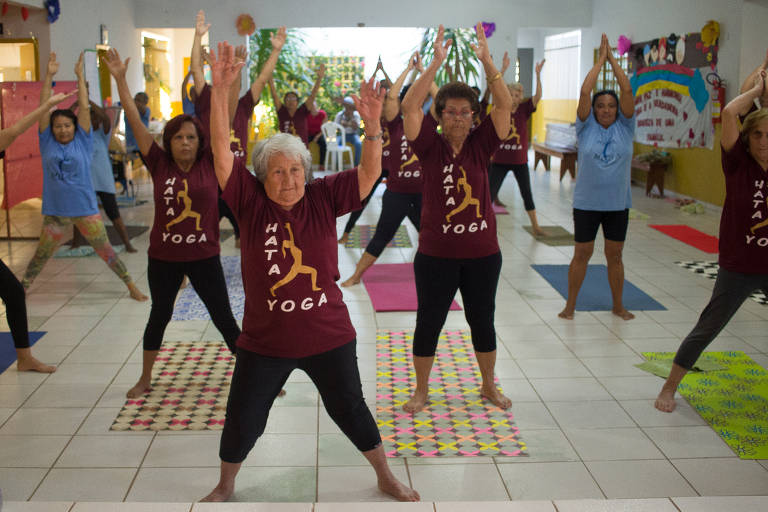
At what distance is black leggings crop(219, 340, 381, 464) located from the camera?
9.36 feet

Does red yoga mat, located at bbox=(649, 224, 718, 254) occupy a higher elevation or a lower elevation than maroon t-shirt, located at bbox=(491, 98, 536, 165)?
lower

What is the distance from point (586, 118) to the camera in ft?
17.6

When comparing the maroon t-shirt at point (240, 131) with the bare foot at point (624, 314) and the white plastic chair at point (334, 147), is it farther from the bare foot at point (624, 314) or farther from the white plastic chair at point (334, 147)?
the white plastic chair at point (334, 147)

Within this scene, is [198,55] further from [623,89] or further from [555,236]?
[555,236]

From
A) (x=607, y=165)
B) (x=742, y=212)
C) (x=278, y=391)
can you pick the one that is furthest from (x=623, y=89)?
(x=278, y=391)

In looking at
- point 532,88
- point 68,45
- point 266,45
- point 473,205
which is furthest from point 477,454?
point 532,88

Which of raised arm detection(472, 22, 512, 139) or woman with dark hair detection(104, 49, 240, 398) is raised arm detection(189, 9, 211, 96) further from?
raised arm detection(472, 22, 512, 139)

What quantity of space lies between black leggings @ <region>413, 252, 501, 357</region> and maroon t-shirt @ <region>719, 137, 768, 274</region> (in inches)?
45.8

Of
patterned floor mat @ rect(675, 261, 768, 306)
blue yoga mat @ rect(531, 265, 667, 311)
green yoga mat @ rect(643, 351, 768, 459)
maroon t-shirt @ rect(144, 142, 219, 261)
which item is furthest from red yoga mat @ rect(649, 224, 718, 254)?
maroon t-shirt @ rect(144, 142, 219, 261)

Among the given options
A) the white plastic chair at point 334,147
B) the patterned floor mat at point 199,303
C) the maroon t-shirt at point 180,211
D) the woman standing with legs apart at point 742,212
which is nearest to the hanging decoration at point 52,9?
the white plastic chair at point 334,147

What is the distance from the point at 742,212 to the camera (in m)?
3.83

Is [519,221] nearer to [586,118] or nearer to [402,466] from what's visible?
[586,118]

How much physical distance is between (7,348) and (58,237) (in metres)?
1.03

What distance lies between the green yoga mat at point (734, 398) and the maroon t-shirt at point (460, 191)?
1.47m
